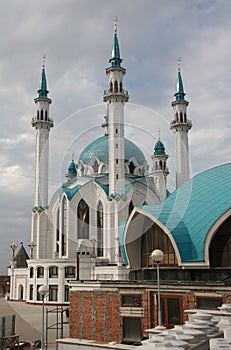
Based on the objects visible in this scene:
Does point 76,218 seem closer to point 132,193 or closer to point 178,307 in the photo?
point 132,193

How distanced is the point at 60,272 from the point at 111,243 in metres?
5.70

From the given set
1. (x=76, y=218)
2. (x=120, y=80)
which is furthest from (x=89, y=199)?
(x=120, y=80)

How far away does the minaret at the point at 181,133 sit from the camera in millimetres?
49750

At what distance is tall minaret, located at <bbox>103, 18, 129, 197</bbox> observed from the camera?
138ft

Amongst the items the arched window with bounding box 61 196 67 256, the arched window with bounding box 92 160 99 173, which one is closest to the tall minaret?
the arched window with bounding box 61 196 67 256

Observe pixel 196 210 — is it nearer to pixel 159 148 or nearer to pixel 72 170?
pixel 159 148

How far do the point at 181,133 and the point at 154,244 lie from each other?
32.5 metres

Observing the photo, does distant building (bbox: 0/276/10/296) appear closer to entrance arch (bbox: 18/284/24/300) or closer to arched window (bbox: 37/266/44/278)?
entrance arch (bbox: 18/284/24/300)

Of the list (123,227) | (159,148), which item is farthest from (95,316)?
(159,148)

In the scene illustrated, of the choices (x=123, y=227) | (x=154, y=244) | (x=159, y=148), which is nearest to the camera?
(x=154, y=244)

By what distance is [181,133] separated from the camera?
51.0 metres

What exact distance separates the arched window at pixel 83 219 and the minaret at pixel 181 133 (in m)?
11.0

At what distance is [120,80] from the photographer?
145 feet

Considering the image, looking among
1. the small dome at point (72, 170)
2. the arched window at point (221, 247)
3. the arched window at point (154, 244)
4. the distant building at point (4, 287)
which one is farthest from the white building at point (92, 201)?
the arched window at point (221, 247)
